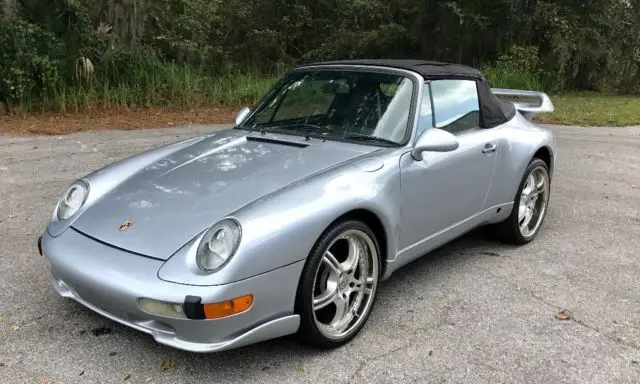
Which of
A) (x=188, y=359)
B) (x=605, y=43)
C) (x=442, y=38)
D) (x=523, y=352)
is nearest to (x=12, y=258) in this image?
(x=188, y=359)

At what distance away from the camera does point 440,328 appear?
3.23 metres

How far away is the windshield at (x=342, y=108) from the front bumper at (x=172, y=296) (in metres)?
1.21

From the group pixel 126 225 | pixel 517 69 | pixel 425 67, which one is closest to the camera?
pixel 126 225

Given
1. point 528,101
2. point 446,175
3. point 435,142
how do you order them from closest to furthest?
point 435,142 < point 446,175 < point 528,101

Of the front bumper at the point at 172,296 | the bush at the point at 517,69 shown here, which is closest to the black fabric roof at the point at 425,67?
the front bumper at the point at 172,296

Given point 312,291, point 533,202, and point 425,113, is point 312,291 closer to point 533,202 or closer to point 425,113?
point 425,113

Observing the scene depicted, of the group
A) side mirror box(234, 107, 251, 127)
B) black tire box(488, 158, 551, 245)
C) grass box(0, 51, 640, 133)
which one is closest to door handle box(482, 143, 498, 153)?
black tire box(488, 158, 551, 245)

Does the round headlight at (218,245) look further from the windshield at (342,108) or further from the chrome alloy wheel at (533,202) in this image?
the chrome alloy wheel at (533,202)

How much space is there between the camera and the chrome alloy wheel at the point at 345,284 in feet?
9.69

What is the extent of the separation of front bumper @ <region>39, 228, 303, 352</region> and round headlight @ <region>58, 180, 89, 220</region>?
0.43m

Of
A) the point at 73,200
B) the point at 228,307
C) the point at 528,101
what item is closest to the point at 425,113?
the point at 228,307

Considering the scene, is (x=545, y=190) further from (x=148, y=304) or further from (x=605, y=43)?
(x=605, y=43)

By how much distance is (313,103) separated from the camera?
3975mm

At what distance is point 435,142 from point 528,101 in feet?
8.65
